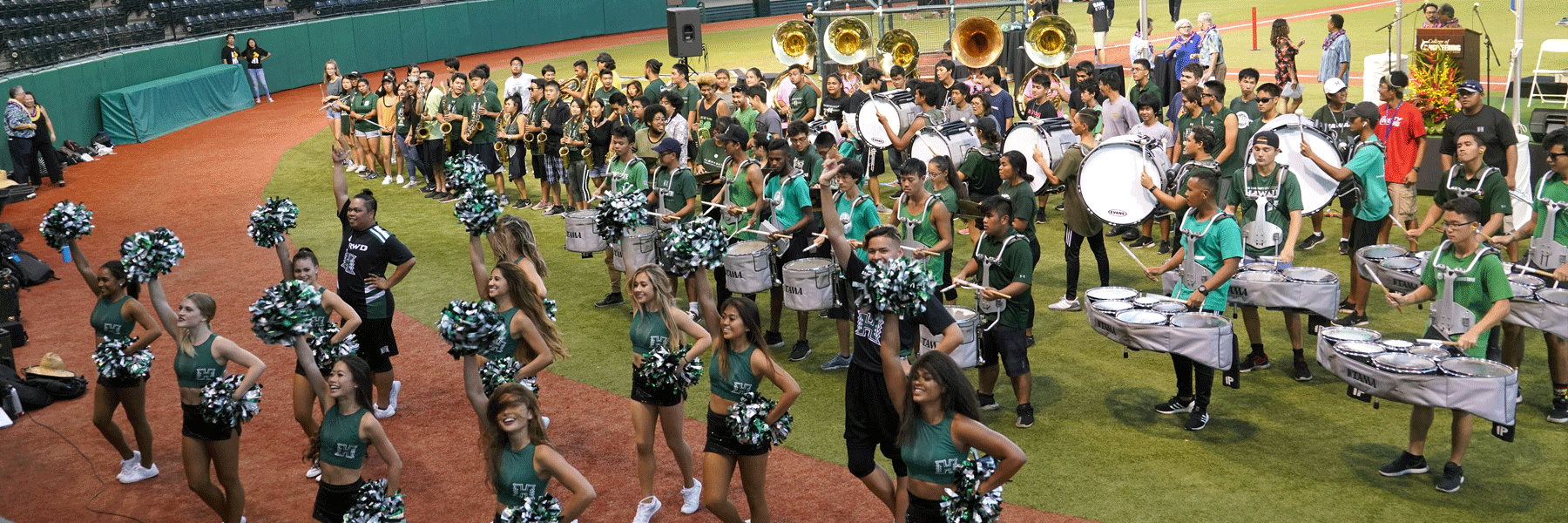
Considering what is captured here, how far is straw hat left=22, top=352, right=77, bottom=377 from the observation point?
10.1 metres

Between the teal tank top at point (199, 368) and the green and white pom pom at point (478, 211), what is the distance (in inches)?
75.1

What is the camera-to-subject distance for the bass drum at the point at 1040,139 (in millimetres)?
11883

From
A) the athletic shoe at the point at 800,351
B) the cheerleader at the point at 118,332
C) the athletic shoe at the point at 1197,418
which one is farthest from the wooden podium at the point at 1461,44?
the cheerleader at the point at 118,332

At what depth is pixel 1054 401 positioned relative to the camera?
8.79 m

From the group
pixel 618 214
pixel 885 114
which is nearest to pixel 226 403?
pixel 618 214

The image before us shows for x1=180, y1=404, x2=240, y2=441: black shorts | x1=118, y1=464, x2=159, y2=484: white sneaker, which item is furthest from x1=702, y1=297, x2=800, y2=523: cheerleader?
x1=118, y1=464, x2=159, y2=484: white sneaker

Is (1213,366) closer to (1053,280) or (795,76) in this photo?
(1053,280)

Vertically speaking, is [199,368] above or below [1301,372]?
above

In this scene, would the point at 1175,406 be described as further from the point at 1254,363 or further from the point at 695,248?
the point at 695,248

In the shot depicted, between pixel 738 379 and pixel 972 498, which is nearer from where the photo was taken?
pixel 972 498

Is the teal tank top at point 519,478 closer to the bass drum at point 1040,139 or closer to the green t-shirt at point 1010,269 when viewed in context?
the green t-shirt at point 1010,269

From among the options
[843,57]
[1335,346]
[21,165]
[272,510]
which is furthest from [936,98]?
[21,165]

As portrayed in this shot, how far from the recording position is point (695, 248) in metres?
7.14

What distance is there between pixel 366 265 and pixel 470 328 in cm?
284
